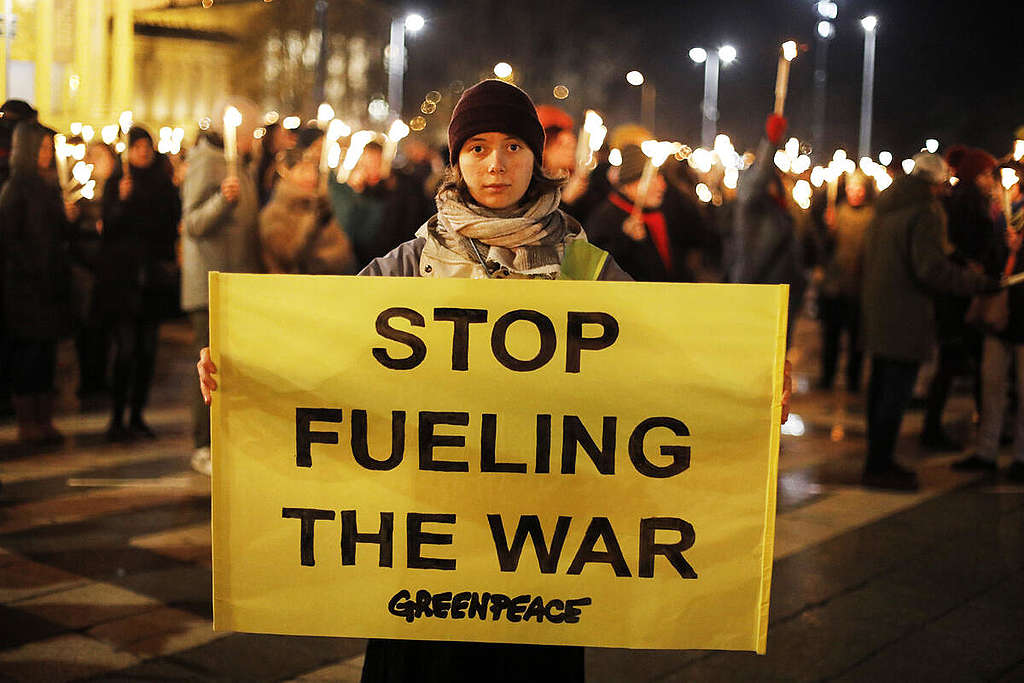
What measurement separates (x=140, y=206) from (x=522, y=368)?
6.34m

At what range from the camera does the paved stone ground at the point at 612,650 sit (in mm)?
4332

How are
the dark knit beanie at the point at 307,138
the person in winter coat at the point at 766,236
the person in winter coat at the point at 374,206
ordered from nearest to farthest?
the dark knit beanie at the point at 307,138
the person in winter coat at the point at 766,236
the person in winter coat at the point at 374,206

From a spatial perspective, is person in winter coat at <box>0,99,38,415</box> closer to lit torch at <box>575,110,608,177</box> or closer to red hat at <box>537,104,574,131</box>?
red hat at <box>537,104,574,131</box>

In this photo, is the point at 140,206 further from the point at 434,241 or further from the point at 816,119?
the point at 816,119

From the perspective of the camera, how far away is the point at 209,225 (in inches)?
285

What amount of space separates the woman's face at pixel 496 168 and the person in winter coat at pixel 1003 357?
210 inches

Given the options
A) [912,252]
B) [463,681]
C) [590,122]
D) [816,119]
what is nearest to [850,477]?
[912,252]

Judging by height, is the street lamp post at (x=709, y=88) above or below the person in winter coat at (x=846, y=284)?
above

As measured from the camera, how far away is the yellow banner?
286cm

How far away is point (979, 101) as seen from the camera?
31.1 meters

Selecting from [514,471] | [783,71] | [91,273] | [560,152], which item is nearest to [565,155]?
[560,152]

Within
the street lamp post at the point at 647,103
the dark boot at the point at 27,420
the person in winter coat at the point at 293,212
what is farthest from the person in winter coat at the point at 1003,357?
the street lamp post at the point at 647,103

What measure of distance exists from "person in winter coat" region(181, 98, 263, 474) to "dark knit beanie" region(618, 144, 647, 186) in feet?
7.91

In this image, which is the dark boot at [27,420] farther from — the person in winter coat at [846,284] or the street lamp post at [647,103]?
the street lamp post at [647,103]
